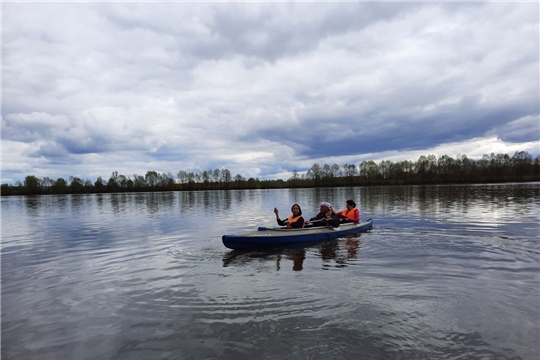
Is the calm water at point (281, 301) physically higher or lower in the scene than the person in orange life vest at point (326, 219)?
lower

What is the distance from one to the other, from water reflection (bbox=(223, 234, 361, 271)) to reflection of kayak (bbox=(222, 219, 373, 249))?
27 centimetres

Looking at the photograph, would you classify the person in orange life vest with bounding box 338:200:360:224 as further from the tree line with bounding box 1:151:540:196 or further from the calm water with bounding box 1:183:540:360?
the tree line with bounding box 1:151:540:196

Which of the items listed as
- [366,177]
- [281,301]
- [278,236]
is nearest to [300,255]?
[278,236]

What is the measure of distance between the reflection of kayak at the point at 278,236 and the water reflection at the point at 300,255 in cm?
27

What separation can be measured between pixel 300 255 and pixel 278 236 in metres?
1.41

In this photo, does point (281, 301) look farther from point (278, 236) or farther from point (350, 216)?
point (350, 216)

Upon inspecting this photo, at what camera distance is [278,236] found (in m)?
14.4

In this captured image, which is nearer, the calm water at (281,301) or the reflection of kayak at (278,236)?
the calm water at (281,301)

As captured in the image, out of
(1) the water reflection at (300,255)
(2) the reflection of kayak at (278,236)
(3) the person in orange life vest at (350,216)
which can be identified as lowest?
(1) the water reflection at (300,255)

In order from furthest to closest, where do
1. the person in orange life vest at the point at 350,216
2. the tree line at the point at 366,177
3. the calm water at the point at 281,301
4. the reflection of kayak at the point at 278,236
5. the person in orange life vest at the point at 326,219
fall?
1. the tree line at the point at 366,177
2. the person in orange life vest at the point at 350,216
3. the person in orange life vest at the point at 326,219
4. the reflection of kayak at the point at 278,236
5. the calm water at the point at 281,301

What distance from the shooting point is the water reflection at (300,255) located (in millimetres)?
11992

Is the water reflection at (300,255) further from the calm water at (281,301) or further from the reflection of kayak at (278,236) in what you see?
the reflection of kayak at (278,236)

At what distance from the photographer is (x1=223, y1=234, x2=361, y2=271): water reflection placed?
39.3ft

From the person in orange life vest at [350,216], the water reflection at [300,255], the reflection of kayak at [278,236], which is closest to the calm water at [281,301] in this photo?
the water reflection at [300,255]
